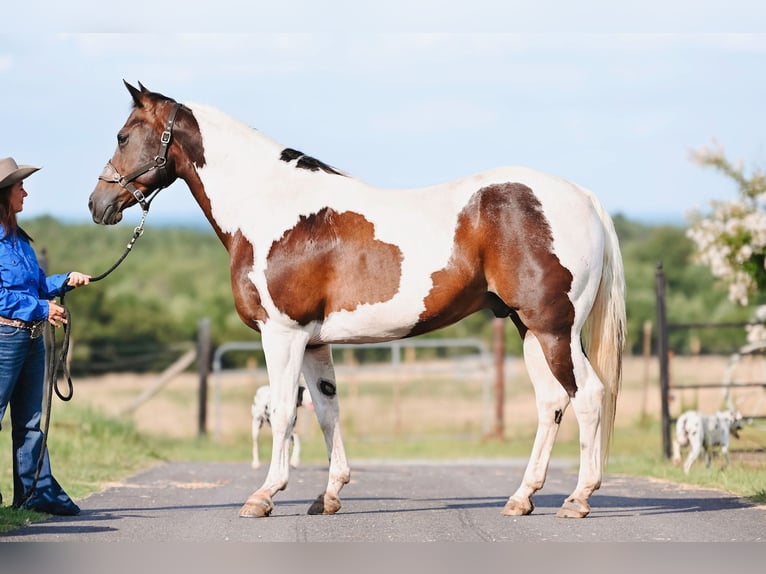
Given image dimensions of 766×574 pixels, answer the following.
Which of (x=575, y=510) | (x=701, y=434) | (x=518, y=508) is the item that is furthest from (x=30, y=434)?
(x=701, y=434)

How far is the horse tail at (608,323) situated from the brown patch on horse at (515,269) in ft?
1.22

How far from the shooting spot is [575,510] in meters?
7.25

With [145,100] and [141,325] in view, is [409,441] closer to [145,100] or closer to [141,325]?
[145,100]

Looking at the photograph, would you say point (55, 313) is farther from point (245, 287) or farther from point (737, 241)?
point (737, 241)

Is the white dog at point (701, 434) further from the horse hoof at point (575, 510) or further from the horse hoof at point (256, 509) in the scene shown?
the horse hoof at point (256, 509)

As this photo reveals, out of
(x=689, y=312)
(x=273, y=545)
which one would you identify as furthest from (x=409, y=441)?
(x=689, y=312)

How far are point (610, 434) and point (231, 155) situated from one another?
10.5 feet

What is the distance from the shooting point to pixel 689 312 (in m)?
39.2

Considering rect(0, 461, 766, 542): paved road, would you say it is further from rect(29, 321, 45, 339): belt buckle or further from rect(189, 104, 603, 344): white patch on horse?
rect(189, 104, 603, 344): white patch on horse

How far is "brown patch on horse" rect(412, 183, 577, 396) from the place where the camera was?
7230mm

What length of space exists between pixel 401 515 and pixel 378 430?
15.5m

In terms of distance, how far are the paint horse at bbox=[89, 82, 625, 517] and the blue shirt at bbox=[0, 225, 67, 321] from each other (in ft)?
4.15

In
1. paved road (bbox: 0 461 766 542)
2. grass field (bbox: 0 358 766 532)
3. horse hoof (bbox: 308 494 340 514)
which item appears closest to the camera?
paved road (bbox: 0 461 766 542)

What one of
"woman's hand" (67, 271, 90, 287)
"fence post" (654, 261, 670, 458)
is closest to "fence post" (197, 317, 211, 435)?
"fence post" (654, 261, 670, 458)
